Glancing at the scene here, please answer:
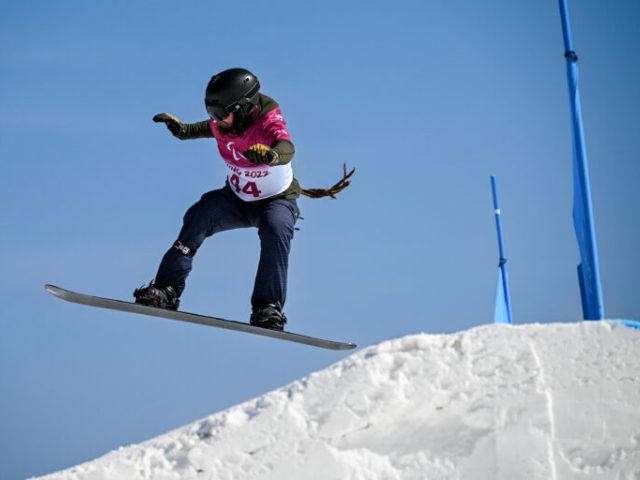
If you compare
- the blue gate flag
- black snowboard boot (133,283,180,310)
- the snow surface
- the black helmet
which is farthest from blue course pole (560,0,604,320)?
the blue gate flag

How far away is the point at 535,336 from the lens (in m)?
3.65

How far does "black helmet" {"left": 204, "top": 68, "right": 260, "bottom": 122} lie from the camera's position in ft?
18.5

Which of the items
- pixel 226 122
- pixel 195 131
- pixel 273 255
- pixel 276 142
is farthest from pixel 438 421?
pixel 195 131

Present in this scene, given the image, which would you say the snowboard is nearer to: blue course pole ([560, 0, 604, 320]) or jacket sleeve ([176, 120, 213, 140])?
jacket sleeve ([176, 120, 213, 140])

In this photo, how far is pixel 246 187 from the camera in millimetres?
6074

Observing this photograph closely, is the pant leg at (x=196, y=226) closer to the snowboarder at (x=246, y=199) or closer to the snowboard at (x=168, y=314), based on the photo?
the snowboarder at (x=246, y=199)

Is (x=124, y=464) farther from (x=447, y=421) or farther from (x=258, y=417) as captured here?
(x=447, y=421)

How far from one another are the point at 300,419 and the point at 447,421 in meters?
0.66

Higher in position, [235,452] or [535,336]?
[535,336]

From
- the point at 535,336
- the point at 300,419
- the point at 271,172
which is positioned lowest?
the point at 300,419

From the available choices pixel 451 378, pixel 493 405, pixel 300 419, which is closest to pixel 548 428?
pixel 493 405

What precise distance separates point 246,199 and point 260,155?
0.78 metres

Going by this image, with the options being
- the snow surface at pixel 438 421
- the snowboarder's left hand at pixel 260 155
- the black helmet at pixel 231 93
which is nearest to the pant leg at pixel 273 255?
the snowboarder's left hand at pixel 260 155

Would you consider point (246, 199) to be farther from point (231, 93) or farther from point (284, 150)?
point (231, 93)
